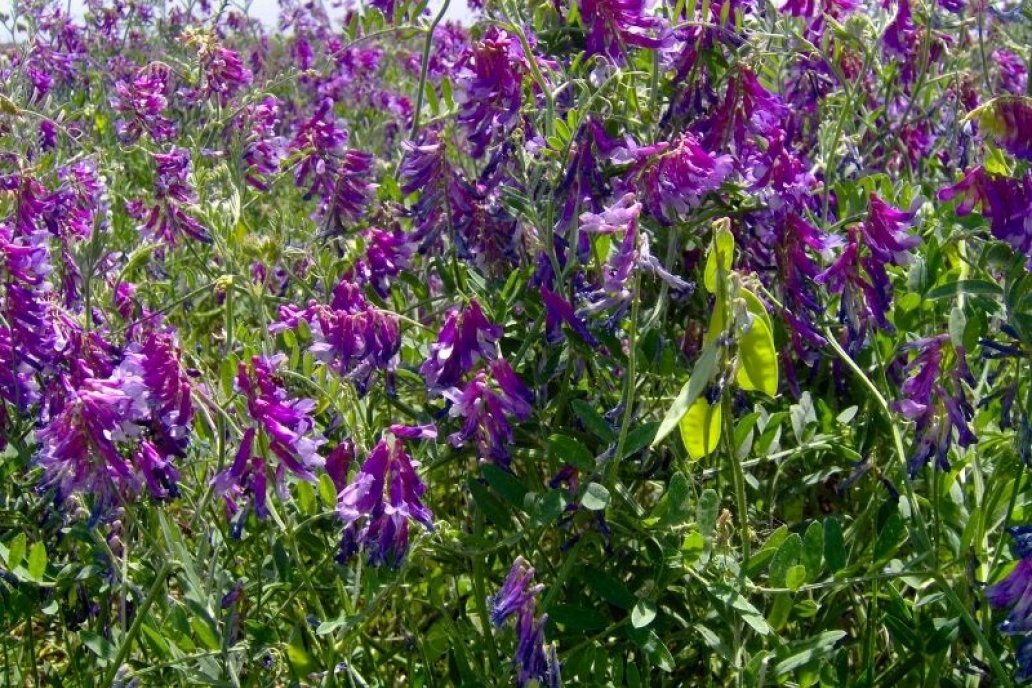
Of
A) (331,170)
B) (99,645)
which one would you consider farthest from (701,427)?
(331,170)

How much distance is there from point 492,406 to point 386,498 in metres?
0.23

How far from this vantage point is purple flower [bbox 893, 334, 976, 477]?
5.77ft

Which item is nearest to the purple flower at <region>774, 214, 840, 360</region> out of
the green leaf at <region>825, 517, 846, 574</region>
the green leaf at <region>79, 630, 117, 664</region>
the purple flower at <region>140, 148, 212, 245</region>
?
the green leaf at <region>825, 517, 846, 574</region>

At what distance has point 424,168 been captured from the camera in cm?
215

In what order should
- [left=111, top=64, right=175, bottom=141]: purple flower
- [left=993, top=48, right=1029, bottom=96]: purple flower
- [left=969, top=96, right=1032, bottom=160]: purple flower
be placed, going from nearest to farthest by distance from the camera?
[left=969, top=96, right=1032, bottom=160]: purple flower → [left=111, top=64, right=175, bottom=141]: purple flower → [left=993, top=48, right=1029, bottom=96]: purple flower

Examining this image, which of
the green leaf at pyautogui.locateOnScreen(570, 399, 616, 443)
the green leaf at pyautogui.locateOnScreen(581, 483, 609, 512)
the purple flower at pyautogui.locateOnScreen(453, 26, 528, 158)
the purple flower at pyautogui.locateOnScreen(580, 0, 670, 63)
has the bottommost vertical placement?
the green leaf at pyautogui.locateOnScreen(581, 483, 609, 512)

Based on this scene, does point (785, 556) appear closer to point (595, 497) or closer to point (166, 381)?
point (595, 497)

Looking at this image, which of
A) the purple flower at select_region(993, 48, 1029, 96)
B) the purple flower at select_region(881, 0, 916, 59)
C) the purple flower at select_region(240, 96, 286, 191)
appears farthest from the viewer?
the purple flower at select_region(993, 48, 1029, 96)

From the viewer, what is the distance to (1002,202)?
1.65 metres

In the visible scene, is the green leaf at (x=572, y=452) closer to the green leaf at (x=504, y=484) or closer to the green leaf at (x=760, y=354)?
the green leaf at (x=504, y=484)

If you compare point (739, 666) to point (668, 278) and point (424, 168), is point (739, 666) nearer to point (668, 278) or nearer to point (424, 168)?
point (668, 278)

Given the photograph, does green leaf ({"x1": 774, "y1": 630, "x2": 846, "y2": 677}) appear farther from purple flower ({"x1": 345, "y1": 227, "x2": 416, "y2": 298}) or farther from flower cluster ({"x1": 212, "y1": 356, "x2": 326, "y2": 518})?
purple flower ({"x1": 345, "y1": 227, "x2": 416, "y2": 298})

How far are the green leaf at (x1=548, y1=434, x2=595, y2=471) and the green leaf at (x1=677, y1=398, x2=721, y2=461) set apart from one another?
232mm

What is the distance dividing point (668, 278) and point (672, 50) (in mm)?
541
